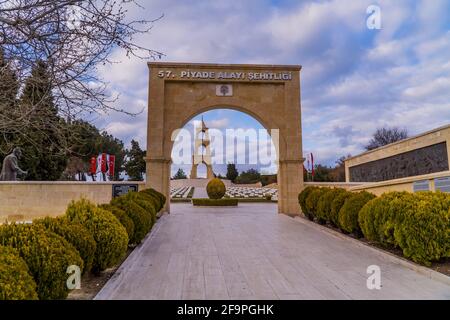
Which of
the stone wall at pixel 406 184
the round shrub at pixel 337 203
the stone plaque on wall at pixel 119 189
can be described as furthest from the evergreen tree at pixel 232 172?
the round shrub at pixel 337 203

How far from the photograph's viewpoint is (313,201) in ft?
32.0

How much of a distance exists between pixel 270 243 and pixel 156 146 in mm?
7616

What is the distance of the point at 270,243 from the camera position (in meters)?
6.73

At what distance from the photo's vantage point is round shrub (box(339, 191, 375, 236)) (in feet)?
22.2

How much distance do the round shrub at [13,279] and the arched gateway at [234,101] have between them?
1043cm

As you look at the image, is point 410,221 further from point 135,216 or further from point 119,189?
point 119,189

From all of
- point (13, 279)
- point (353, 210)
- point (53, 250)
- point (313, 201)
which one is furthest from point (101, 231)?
point (313, 201)

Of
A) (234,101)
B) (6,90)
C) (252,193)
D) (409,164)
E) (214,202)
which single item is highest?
(234,101)

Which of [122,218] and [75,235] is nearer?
[75,235]

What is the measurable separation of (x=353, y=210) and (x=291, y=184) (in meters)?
6.20

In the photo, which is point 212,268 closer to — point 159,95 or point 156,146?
point 156,146

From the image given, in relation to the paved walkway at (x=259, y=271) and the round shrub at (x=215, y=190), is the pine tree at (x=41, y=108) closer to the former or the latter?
the paved walkway at (x=259, y=271)
